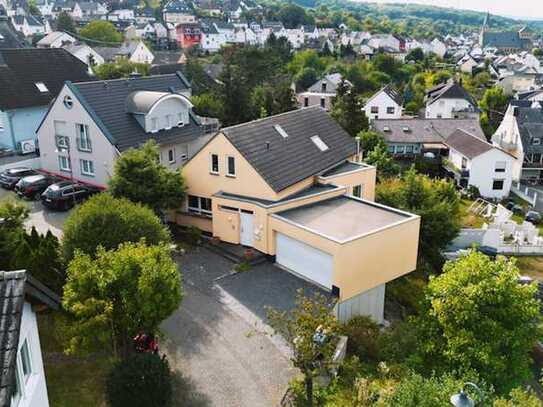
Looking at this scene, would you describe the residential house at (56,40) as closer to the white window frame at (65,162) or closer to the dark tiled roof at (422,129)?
the dark tiled roof at (422,129)

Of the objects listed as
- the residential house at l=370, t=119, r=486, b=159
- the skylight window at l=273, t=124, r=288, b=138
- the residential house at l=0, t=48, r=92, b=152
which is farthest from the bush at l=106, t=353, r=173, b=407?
the residential house at l=370, t=119, r=486, b=159

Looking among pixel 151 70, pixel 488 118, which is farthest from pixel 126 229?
pixel 488 118

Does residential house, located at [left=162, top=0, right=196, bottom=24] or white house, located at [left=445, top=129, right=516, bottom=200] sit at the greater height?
residential house, located at [left=162, top=0, right=196, bottom=24]

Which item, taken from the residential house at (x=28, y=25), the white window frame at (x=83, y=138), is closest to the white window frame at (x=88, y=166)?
the white window frame at (x=83, y=138)

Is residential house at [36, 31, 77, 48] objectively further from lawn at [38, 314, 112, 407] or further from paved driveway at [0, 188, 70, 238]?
lawn at [38, 314, 112, 407]

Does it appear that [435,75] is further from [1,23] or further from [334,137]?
[334,137]

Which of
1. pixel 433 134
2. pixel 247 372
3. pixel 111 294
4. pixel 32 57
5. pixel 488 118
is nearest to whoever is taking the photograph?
pixel 111 294

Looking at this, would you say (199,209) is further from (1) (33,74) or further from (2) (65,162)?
(1) (33,74)

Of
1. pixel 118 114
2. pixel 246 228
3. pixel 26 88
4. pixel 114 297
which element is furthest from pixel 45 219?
pixel 26 88
